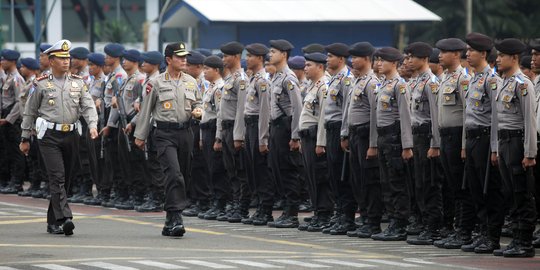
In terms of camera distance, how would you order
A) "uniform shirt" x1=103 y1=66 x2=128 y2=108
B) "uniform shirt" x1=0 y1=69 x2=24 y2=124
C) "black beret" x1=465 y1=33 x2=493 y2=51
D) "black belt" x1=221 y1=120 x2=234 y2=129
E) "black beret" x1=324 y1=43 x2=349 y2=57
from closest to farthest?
"black beret" x1=465 y1=33 x2=493 y2=51 → "black beret" x1=324 y1=43 x2=349 y2=57 → "black belt" x1=221 y1=120 x2=234 y2=129 → "uniform shirt" x1=103 y1=66 x2=128 y2=108 → "uniform shirt" x1=0 y1=69 x2=24 y2=124

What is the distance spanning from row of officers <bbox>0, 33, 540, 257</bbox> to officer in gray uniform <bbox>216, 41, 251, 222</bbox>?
21 millimetres

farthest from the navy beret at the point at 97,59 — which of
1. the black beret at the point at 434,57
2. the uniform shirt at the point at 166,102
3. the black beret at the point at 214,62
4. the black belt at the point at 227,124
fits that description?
the black beret at the point at 434,57

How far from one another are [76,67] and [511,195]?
30.4 ft

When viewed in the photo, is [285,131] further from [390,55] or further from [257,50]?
[390,55]

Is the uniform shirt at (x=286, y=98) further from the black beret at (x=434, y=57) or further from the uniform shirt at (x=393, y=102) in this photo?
the black beret at (x=434, y=57)

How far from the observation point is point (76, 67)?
22812mm

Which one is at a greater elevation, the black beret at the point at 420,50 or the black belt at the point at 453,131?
the black beret at the point at 420,50

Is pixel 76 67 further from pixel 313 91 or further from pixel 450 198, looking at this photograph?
pixel 450 198

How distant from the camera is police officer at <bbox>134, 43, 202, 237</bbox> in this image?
17297 millimetres

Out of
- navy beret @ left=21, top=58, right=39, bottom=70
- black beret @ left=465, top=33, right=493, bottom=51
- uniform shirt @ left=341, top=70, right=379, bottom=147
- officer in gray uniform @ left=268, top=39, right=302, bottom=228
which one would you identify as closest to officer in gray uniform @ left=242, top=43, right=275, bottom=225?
officer in gray uniform @ left=268, top=39, right=302, bottom=228

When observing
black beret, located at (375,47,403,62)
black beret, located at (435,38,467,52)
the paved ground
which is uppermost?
black beret, located at (435,38,467,52)

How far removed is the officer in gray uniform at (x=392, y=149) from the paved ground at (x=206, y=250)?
1.28 ft

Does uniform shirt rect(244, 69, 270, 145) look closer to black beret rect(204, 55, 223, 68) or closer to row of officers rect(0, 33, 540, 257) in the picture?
row of officers rect(0, 33, 540, 257)

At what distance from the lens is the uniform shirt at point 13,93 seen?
24.7 m
